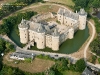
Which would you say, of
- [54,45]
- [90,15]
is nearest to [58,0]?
[90,15]

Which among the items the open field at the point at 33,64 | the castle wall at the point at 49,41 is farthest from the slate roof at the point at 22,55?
the castle wall at the point at 49,41

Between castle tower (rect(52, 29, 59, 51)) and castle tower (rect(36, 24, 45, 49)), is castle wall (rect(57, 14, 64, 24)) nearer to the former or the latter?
castle tower (rect(36, 24, 45, 49))

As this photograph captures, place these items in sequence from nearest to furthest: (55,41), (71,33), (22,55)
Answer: (22,55) < (55,41) < (71,33)

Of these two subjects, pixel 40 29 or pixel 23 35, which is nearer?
pixel 40 29

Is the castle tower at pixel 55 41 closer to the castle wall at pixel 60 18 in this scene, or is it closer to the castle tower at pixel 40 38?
the castle tower at pixel 40 38


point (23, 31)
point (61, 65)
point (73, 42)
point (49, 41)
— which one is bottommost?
point (61, 65)

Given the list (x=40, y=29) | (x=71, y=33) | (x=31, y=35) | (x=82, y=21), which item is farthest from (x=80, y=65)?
(x=82, y=21)

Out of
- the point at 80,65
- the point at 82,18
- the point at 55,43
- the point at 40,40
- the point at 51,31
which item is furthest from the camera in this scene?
the point at 82,18

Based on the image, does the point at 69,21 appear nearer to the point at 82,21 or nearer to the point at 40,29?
the point at 82,21
